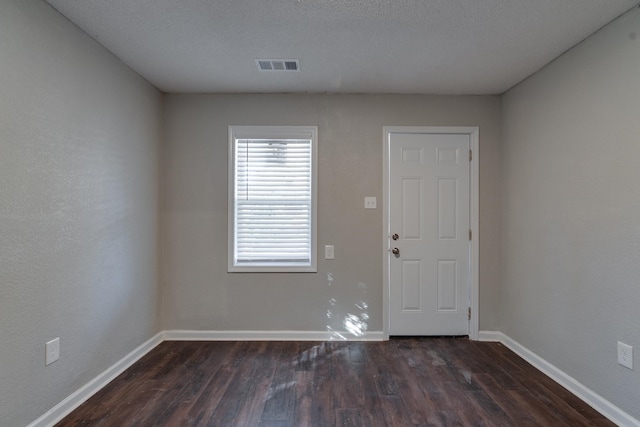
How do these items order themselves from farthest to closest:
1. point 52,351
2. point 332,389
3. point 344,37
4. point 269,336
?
1. point 269,336
2. point 332,389
3. point 344,37
4. point 52,351

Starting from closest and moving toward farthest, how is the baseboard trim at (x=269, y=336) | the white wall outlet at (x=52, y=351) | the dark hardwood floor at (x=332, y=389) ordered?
the white wall outlet at (x=52, y=351), the dark hardwood floor at (x=332, y=389), the baseboard trim at (x=269, y=336)

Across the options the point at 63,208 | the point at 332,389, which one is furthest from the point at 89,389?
the point at 332,389

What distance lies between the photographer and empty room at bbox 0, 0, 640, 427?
1.90 metres

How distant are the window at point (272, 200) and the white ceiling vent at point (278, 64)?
28.2 inches

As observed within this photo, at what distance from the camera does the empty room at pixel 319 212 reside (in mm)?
1901

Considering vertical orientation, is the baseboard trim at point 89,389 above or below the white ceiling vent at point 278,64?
below

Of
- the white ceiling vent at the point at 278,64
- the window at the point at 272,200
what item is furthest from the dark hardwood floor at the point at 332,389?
the white ceiling vent at the point at 278,64

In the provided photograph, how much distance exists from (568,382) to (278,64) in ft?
10.7

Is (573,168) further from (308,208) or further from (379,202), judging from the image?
(308,208)

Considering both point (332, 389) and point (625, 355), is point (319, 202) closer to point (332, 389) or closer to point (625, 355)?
point (332, 389)

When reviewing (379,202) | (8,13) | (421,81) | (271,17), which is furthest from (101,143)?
(421,81)

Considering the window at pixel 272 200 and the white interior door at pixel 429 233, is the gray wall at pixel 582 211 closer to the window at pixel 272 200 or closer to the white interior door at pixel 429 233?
the white interior door at pixel 429 233

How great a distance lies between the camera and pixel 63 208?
202 cm

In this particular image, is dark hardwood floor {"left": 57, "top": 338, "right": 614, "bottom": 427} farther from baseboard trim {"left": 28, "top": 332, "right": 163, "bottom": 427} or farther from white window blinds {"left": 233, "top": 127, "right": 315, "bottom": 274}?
white window blinds {"left": 233, "top": 127, "right": 315, "bottom": 274}
